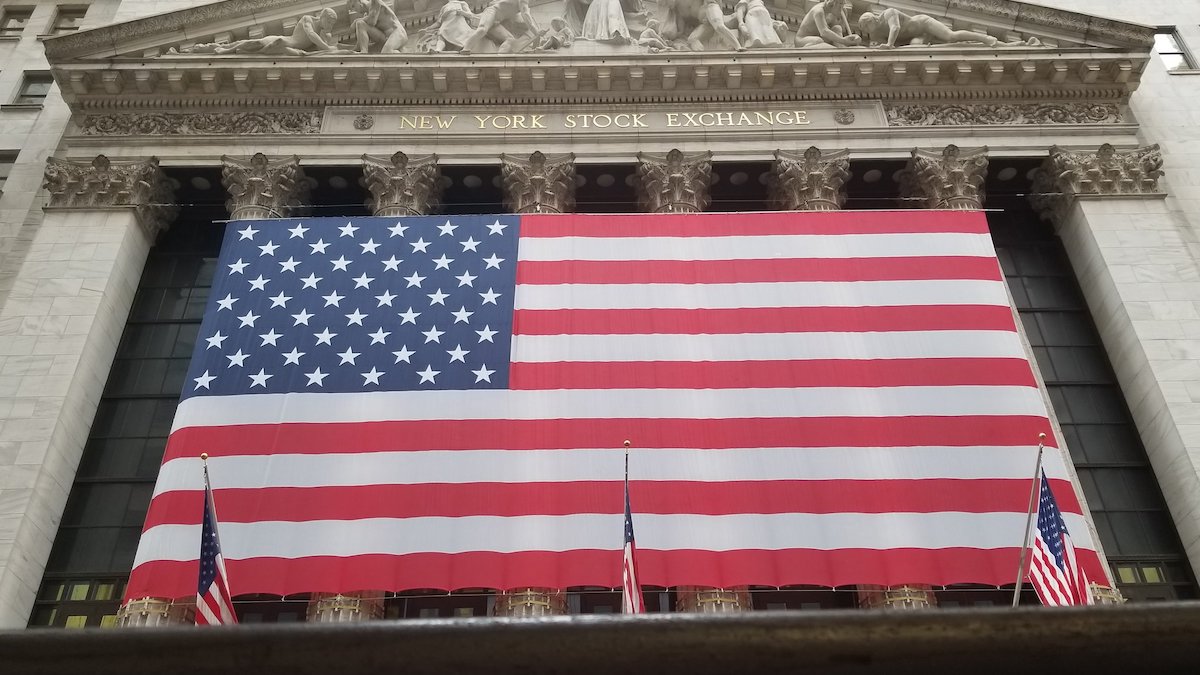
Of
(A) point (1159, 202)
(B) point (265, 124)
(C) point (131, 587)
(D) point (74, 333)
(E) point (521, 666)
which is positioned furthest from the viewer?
(B) point (265, 124)

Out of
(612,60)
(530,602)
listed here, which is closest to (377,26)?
(612,60)

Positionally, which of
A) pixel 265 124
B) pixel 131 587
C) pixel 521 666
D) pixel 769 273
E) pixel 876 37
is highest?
pixel 876 37

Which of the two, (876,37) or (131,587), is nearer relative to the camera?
(131,587)

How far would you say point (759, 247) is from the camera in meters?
19.8

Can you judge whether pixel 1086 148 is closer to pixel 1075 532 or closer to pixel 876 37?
pixel 876 37

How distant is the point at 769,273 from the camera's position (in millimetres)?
19281

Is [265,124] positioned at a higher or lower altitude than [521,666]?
higher

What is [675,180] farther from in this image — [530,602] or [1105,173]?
[530,602]

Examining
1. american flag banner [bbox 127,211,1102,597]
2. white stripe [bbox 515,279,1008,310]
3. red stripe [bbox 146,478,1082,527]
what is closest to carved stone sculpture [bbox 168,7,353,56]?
american flag banner [bbox 127,211,1102,597]

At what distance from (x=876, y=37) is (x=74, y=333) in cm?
1964

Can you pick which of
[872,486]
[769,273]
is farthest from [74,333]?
[872,486]

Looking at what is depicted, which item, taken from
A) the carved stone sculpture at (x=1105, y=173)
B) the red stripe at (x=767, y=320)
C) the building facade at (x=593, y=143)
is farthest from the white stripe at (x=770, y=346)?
the carved stone sculpture at (x=1105, y=173)

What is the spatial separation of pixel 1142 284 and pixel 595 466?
12378 mm

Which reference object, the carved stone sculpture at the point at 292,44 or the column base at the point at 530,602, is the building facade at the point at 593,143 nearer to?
the carved stone sculpture at the point at 292,44
